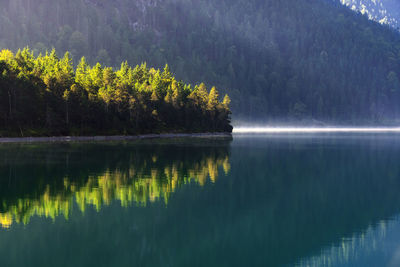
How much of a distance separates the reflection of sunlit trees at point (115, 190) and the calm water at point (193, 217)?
3.5 inches

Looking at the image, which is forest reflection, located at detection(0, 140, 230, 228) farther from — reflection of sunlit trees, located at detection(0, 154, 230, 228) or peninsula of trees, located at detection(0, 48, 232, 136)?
peninsula of trees, located at detection(0, 48, 232, 136)

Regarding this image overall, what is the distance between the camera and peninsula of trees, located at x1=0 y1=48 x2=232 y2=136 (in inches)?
4633

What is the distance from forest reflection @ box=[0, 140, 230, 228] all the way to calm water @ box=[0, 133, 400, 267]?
0.11 meters

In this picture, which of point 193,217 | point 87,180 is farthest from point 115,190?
point 193,217

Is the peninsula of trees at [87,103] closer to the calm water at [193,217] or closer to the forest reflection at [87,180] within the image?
the forest reflection at [87,180]

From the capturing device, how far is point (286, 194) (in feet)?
139

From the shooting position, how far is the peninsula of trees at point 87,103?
11769 centimetres

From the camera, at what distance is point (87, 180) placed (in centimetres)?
4534

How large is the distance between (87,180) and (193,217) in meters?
17.2

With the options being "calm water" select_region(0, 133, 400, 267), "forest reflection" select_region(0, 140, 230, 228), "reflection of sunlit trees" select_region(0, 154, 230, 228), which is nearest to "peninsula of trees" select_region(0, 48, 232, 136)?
"forest reflection" select_region(0, 140, 230, 228)

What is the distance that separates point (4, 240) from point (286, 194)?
25.0 meters

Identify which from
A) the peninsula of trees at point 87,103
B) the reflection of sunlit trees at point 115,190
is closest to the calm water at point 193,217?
the reflection of sunlit trees at point 115,190

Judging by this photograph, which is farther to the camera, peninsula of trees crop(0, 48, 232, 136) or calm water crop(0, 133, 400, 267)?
peninsula of trees crop(0, 48, 232, 136)

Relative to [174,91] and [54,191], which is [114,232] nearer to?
[54,191]
